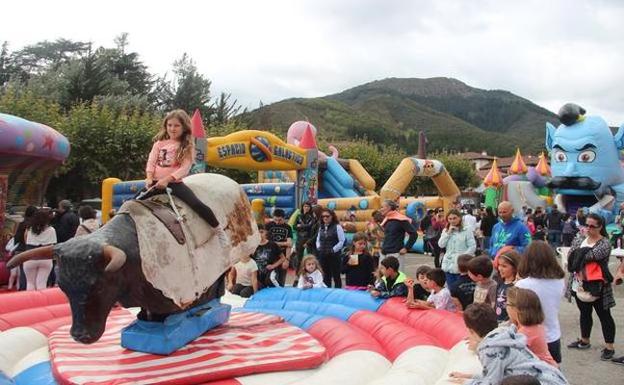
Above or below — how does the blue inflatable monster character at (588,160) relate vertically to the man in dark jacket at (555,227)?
above

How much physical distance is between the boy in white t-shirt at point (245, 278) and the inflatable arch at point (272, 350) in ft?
3.07

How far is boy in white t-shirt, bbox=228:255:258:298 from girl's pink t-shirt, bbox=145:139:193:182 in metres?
2.55

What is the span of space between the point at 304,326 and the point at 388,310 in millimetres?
846

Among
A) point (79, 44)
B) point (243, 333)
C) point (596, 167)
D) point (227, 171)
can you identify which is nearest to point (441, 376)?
point (243, 333)

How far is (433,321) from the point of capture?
492 cm

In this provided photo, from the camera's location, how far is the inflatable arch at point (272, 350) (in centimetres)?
377

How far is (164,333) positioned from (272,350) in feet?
2.57

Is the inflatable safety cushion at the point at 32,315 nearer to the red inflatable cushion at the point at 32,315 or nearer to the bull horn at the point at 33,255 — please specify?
the red inflatable cushion at the point at 32,315

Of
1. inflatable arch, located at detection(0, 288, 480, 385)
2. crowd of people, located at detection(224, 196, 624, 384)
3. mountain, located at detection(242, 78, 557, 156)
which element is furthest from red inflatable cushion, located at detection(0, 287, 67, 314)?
mountain, located at detection(242, 78, 557, 156)

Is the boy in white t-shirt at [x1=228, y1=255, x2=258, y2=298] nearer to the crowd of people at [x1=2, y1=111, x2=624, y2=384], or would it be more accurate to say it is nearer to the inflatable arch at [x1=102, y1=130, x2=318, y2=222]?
the crowd of people at [x1=2, y1=111, x2=624, y2=384]

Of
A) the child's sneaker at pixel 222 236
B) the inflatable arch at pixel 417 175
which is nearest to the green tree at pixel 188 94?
the inflatable arch at pixel 417 175

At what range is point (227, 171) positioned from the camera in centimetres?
2250

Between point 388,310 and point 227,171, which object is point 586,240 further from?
point 227,171

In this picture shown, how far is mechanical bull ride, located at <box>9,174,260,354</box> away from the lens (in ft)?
11.3
